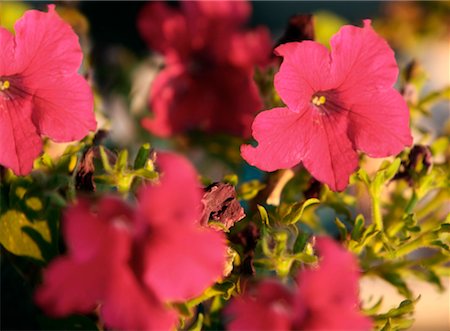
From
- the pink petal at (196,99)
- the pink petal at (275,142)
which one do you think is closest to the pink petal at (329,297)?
the pink petal at (275,142)

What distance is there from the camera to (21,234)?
0.40 m

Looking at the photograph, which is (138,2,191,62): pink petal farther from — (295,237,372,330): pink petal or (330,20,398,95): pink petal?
(295,237,372,330): pink petal

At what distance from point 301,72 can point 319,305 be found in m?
0.15

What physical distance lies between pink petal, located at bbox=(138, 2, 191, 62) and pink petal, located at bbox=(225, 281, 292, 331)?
42 cm

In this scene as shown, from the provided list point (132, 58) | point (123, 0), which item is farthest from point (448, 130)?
point (123, 0)

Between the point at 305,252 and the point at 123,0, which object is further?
the point at 123,0

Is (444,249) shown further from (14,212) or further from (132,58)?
(132,58)

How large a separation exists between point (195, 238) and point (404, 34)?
1.09 meters

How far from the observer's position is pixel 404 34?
1.28 meters

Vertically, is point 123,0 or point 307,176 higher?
point 307,176

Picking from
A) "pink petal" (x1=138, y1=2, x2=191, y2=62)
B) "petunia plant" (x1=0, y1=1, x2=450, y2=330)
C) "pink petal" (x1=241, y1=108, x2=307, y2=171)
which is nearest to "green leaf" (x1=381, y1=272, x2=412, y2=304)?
"petunia plant" (x1=0, y1=1, x2=450, y2=330)

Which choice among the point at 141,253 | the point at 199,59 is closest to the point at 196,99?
the point at 199,59

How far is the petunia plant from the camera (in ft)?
0.89

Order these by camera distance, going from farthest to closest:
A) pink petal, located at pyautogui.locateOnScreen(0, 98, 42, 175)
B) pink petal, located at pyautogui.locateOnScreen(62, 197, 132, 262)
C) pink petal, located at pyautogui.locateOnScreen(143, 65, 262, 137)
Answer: pink petal, located at pyautogui.locateOnScreen(143, 65, 262, 137) → pink petal, located at pyautogui.locateOnScreen(0, 98, 42, 175) → pink petal, located at pyautogui.locateOnScreen(62, 197, 132, 262)
